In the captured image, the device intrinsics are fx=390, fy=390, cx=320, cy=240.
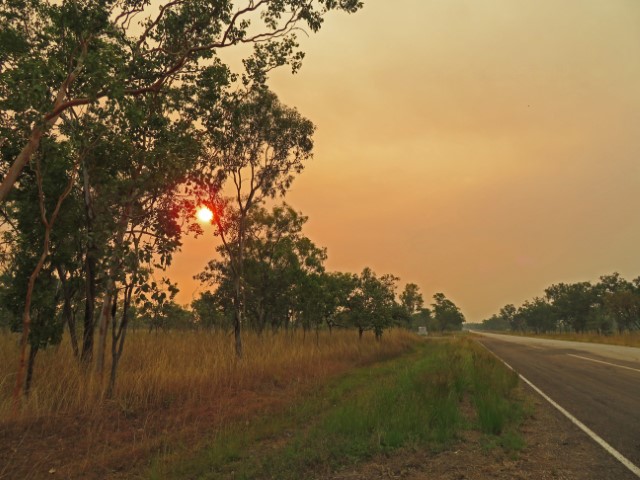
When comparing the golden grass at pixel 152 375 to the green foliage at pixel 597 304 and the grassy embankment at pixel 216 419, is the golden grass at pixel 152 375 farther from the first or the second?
the green foliage at pixel 597 304

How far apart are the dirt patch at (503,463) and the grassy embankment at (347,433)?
0.23 m

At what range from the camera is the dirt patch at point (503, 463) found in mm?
5258

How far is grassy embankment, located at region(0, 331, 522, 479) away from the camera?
607 centimetres

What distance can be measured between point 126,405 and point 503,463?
24.5ft

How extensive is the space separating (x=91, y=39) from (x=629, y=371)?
65.6 feet

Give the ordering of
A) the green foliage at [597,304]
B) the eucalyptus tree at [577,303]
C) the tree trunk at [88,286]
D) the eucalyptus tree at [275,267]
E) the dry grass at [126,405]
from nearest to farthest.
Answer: the dry grass at [126,405], the tree trunk at [88,286], the eucalyptus tree at [275,267], the green foliage at [597,304], the eucalyptus tree at [577,303]

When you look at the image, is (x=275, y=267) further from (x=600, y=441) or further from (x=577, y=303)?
(x=577, y=303)

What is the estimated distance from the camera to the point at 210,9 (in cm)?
941

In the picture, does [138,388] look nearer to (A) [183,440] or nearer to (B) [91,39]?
(A) [183,440]

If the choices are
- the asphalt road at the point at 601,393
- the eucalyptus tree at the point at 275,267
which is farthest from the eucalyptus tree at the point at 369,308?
the asphalt road at the point at 601,393

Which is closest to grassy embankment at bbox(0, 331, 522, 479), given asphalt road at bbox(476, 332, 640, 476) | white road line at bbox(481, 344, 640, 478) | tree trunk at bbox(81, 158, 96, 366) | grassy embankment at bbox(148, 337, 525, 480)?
grassy embankment at bbox(148, 337, 525, 480)

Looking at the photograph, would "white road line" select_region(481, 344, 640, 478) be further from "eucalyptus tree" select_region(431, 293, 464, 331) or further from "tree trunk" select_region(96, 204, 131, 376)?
"eucalyptus tree" select_region(431, 293, 464, 331)

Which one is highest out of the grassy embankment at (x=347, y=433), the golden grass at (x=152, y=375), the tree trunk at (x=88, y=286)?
the tree trunk at (x=88, y=286)

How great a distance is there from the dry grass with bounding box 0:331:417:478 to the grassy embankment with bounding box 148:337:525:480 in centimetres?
87
